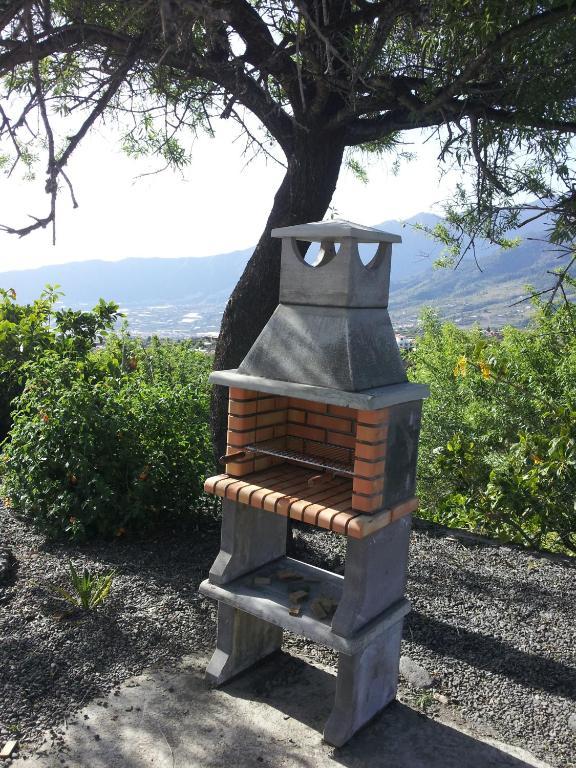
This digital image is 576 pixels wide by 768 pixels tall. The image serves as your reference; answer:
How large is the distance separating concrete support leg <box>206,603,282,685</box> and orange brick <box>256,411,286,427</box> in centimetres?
99

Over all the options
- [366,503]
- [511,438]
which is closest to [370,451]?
[366,503]

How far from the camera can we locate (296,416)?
3748mm

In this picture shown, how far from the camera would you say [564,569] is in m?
4.79

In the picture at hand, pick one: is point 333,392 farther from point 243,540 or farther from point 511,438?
point 511,438

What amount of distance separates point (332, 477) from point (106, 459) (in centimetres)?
220

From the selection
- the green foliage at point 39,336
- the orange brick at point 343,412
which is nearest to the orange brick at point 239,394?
the orange brick at point 343,412

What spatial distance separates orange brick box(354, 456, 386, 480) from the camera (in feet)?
9.52

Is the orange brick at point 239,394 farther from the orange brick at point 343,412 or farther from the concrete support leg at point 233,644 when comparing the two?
the concrete support leg at point 233,644

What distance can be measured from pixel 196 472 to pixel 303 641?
1.70m

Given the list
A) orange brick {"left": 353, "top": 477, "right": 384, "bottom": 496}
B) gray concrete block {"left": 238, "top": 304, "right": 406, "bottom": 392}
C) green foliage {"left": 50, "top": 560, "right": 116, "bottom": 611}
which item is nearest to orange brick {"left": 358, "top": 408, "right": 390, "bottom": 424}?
gray concrete block {"left": 238, "top": 304, "right": 406, "bottom": 392}

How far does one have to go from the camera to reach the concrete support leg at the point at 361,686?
117 inches

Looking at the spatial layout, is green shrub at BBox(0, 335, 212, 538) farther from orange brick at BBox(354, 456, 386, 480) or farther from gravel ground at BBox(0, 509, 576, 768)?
orange brick at BBox(354, 456, 386, 480)

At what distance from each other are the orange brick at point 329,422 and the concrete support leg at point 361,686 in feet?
3.38

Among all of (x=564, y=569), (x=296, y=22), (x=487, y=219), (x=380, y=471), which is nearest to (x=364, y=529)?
(x=380, y=471)
